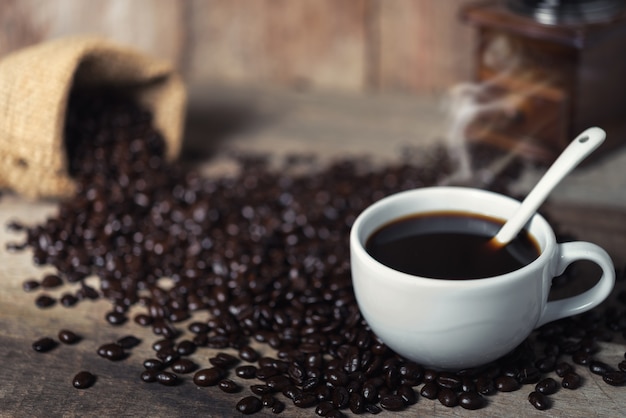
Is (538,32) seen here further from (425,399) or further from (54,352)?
(54,352)

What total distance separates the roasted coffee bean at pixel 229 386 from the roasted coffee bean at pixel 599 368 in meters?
0.53

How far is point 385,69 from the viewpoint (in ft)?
7.79

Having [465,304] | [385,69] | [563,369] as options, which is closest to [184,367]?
[465,304]

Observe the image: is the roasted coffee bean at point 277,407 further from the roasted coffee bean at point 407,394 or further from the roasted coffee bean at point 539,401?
the roasted coffee bean at point 539,401

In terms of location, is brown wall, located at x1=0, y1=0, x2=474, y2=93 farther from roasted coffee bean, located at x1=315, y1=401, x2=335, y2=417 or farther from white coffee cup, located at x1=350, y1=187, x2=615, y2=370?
roasted coffee bean, located at x1=315, y1=401, x2=335, y2=417

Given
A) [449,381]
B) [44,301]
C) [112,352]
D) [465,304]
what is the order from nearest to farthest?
1. [465,304]
2. [449,381]
3. [112,352]
4. [44,301]

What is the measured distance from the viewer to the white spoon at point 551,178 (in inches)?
43.8

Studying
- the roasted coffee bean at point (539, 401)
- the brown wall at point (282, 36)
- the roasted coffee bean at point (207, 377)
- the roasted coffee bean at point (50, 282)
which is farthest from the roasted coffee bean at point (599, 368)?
the brown wall at point (282, 36)

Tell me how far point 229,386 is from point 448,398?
320mm

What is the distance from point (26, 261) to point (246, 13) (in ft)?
3.85

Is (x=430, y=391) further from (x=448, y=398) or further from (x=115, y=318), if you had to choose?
(x=115, y=318)

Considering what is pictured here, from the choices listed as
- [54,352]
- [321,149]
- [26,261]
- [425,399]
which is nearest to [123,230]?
[26,261]

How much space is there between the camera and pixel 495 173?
180 cm

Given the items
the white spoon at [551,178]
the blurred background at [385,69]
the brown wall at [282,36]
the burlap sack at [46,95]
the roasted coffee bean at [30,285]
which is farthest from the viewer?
the brown wall at [282,36]
